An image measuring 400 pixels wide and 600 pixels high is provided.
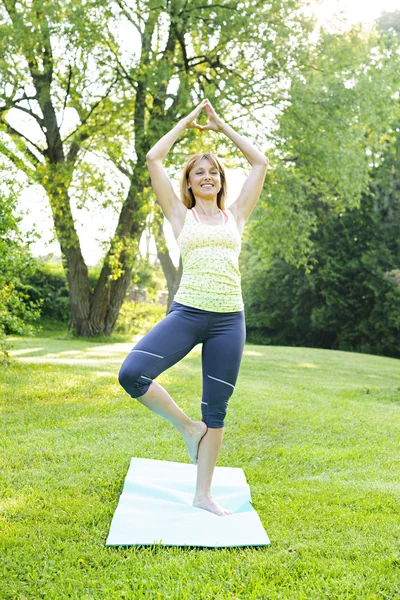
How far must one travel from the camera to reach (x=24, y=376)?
23.4 feet

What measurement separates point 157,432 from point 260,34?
8.45 m

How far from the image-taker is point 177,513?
10.3 ft

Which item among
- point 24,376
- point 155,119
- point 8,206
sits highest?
point 155,119

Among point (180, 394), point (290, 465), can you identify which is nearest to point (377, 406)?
point (180, 394)

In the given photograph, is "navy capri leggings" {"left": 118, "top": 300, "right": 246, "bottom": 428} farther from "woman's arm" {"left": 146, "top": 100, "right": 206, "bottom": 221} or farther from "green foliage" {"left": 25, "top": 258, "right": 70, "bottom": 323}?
"green foliage" {"left": 25, "top": 258, "right": 70, "bottom": 323}

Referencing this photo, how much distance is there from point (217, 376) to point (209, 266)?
21.6 inches

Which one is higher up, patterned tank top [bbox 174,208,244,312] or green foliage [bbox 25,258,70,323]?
patterned tank top [bbox 174,208,244,312]

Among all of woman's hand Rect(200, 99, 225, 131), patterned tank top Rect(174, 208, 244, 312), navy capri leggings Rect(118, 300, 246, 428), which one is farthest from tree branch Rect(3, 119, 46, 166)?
navy capri leggings Rect(118, 300, 246, 428)

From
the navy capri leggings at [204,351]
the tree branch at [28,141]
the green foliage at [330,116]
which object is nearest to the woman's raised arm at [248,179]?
the navy capri leggings at [204,351]

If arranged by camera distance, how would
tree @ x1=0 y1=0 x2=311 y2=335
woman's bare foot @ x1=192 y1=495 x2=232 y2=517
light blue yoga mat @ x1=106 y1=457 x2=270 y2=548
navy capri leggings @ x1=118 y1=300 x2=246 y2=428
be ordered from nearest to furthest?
1. light blue yoga mat @ x1=106 y1=457 x2=270 y2=548
2. navy capri leggings @ x1=118 y1=300 x2=246 y2=428
3. woman's bare foot @ x1=192 y1=495 x2=232 y2=517
4. tree @ x1=0 y1=0 x2=311 y2=335

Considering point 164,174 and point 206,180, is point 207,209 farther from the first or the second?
point 164,174

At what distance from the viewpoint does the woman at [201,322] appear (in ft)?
9.62

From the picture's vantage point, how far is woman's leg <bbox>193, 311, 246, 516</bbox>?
3016 mm

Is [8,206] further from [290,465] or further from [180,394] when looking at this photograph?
[290,465]
